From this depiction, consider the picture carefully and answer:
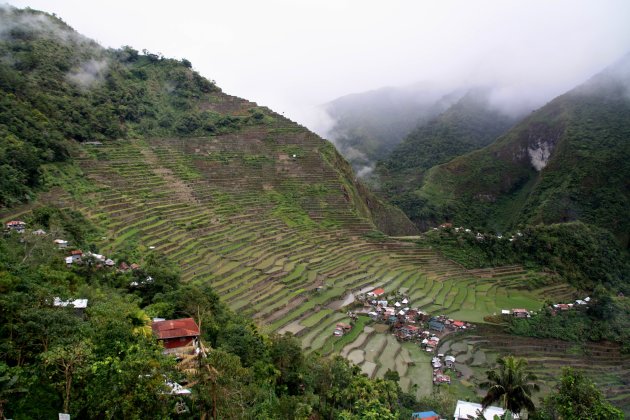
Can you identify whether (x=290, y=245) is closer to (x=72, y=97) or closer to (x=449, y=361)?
(x=449, y=361)

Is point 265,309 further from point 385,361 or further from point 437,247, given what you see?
point 437,247

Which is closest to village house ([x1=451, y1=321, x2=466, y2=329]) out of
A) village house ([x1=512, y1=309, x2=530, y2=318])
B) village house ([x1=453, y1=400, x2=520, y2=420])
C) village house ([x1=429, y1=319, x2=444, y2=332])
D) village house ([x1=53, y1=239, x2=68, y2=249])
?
village house ([x1=429, y1=319, x2=444, y2=332])

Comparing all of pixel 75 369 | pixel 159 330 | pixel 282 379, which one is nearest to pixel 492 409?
pixel 282 379

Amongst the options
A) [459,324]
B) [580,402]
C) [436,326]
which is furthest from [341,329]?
[580,402]

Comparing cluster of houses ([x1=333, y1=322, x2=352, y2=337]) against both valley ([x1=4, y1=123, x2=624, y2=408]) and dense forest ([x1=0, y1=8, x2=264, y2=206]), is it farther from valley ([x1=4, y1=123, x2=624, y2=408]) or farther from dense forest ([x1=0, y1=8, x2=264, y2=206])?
dense forest ([x1=0, y1=8, x2=264, y2=206])

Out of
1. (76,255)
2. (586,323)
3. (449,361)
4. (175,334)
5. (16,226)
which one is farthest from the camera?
(586,323)
